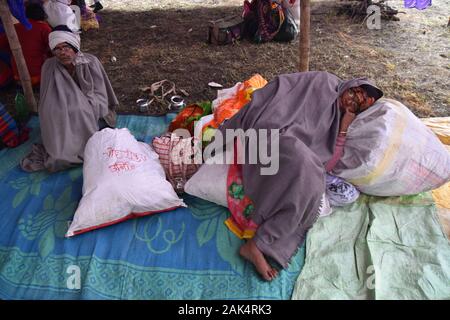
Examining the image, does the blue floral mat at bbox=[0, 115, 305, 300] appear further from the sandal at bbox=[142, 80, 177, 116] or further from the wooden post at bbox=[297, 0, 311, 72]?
the wooden post at bbox=[297, 0, 311, 72]

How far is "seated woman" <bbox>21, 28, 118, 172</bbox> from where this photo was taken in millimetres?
2623

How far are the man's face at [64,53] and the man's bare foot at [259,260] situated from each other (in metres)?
1.96

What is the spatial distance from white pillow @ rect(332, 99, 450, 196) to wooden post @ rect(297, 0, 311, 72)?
1368 millimetres

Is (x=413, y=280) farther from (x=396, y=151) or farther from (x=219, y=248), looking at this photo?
(x=219, y=248)

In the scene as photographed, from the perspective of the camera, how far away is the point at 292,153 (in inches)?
76.3

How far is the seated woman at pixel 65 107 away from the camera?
2.62 m

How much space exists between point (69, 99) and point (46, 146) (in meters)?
0.39

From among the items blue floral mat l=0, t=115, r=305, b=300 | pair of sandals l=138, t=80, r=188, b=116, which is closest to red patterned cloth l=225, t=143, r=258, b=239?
blue floral mat l=0, t=115, r=305, b=300

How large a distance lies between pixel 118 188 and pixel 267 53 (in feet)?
11.0

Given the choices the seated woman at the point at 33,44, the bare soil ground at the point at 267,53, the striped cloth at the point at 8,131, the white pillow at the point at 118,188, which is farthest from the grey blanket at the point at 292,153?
the seated woman at the point at 33,44

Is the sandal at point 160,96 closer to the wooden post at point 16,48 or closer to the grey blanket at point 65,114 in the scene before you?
the grey blanket at point 65,114

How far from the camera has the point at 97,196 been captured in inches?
82.0

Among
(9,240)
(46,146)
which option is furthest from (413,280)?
(46,146)

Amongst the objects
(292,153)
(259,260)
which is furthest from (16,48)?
(259,260)
